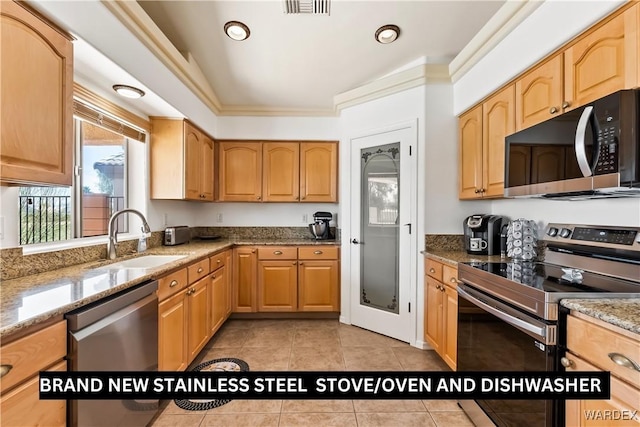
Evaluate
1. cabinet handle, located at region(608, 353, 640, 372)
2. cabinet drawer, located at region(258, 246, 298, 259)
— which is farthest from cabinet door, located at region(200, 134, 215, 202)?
cabinet handle, located at region(608, 353, 640, 372)

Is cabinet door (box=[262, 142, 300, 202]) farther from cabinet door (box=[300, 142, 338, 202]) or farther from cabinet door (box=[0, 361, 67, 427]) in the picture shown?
cabinet door (box=[0, 361, 67, 427])

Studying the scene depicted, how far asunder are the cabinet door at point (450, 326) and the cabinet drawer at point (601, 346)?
91 cm

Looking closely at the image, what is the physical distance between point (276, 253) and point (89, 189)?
70.3 inches

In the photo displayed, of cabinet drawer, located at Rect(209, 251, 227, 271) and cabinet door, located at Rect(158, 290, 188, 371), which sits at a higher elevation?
cabinet drawer, located at Rect(209, 251, 227, 271)

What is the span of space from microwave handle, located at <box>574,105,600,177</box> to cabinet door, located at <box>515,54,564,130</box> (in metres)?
0.36

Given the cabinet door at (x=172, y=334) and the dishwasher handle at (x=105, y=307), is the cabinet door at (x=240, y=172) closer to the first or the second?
the cabinet door at (x=172, y=334)

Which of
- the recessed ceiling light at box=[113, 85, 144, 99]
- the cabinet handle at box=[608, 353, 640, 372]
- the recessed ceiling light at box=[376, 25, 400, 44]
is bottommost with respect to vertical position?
the cabinet handle at box=[608, 353, 640, 372]

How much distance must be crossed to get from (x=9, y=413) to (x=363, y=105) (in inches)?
123

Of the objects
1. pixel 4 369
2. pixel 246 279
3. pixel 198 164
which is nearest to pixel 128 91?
pixel 198 164

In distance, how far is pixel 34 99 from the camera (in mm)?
1208

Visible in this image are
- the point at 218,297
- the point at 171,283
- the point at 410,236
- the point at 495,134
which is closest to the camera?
the point at 171,283

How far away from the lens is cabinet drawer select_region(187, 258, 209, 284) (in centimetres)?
213

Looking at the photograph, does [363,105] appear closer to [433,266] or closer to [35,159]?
[433,266]

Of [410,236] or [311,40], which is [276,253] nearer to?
[410,236]
